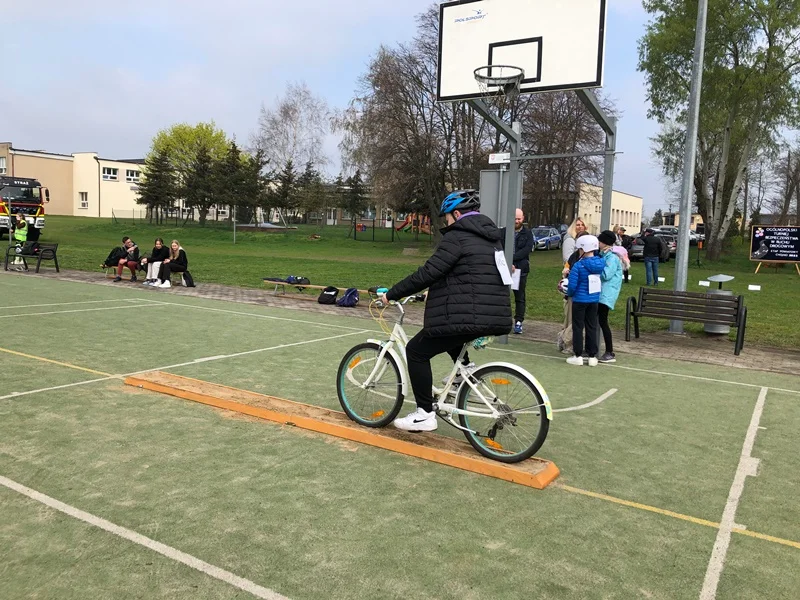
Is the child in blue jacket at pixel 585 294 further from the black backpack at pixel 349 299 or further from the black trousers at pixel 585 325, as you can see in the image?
the black backpack at pixel 349 299

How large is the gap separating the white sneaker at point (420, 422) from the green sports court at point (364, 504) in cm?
31

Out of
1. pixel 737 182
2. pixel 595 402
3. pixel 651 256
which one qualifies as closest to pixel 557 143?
pixel 737 182

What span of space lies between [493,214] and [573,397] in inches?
161

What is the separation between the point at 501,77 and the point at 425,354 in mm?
6680

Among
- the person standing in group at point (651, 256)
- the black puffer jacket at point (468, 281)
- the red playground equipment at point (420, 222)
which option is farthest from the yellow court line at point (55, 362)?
the red playground equipment at point (420, 222)

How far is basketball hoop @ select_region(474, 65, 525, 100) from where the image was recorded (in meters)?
9.91

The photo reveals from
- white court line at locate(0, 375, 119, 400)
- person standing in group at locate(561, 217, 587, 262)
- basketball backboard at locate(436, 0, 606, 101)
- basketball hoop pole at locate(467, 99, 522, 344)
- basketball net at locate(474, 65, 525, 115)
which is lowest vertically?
white court line at locate(0, 375, 119, 400)

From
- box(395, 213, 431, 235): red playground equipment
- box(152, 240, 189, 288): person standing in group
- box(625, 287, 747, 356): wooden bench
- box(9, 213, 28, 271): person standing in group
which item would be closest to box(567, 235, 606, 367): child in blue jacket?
box(625, 287, 747, 356): wooden bench

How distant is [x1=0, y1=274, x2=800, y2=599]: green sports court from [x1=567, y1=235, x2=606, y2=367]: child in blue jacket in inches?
60.7

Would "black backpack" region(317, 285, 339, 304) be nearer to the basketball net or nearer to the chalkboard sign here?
the basketball net

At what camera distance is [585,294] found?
27.4 ft

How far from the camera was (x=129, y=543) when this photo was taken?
3.30 meters

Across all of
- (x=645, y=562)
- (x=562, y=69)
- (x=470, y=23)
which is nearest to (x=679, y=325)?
(x=562, y=69)

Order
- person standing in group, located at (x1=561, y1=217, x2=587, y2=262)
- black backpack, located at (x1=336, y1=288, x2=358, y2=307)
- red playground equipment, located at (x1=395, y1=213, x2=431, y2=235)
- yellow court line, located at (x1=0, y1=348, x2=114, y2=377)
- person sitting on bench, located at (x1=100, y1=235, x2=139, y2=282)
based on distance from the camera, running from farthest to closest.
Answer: red playground equipment, located at (x1=395, y1=213, x2=431, y2=235), person sitting on bench, located at (x1=100, y1=235, x2=139, y2=282), black backpack, located at (x1=336, y1=288, x2=358, y2=307), person standing in group, located at (x1=561, y1=217, x2=587, y2=262), yellow court line, located at (x1=0, y1=348, x2=114, y2=377)
